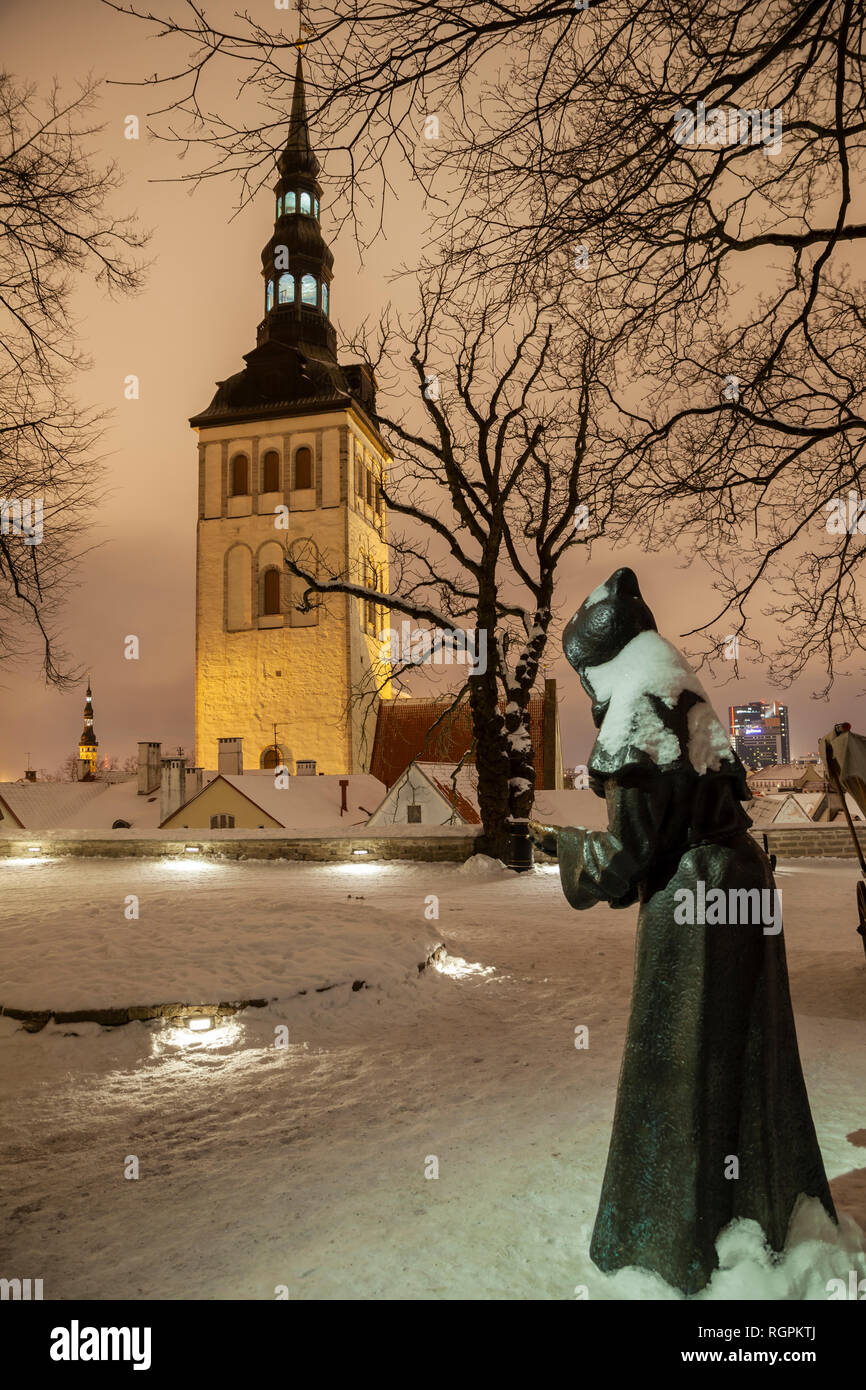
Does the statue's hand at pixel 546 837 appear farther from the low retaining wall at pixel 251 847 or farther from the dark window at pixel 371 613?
the dark window at pixel 371 613

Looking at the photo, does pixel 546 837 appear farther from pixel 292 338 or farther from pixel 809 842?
pixel 292 338

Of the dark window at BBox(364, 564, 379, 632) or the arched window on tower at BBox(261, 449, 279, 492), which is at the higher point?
the arched window on tower at BBox(261, 449, 279, 492)

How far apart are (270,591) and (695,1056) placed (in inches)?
1745

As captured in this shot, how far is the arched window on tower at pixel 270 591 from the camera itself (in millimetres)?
45000

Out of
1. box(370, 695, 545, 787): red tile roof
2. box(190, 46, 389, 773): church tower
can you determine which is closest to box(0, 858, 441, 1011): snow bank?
box(370, 695, 545, 787): red tile roof

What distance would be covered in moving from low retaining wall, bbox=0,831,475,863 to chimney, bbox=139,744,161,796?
428 inches

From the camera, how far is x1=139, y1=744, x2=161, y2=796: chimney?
32125mm

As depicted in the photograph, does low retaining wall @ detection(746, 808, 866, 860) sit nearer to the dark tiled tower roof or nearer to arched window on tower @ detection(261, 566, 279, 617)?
arched window on tower @ detection(261, 566, 279, 617)

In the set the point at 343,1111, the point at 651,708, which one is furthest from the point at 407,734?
the point at 651,708

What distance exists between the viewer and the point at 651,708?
9.00 feet

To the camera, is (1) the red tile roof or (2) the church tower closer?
(1) the red tile roof

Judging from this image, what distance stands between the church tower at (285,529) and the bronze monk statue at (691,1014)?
38.8m

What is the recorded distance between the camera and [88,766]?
83.1m

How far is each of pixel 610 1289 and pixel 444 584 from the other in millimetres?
16874
